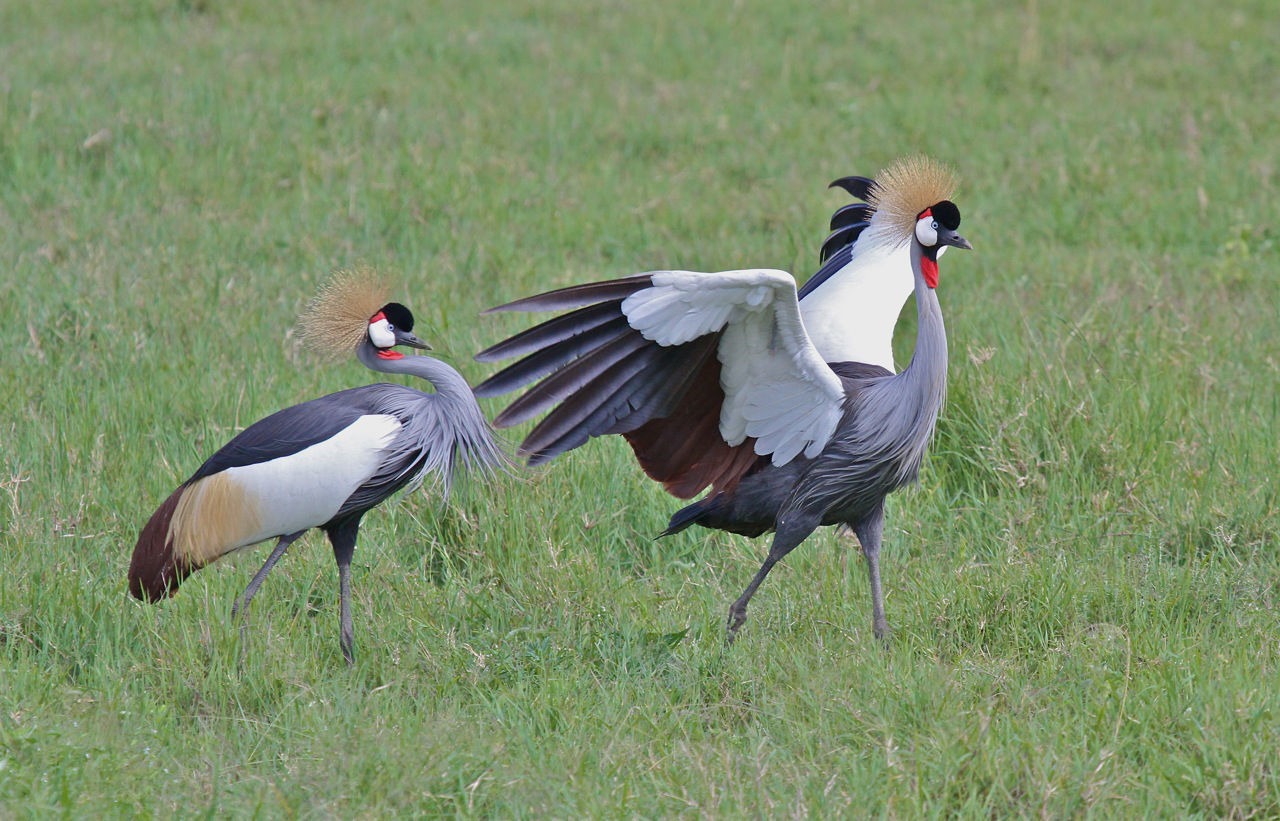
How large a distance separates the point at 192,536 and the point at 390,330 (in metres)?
0.72

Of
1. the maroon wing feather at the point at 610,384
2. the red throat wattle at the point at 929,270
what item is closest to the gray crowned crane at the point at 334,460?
the maroon wing feather at the point at 610,384

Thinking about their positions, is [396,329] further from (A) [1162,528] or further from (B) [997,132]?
(B) [997,132]

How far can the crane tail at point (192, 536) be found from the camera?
3545 millimetres

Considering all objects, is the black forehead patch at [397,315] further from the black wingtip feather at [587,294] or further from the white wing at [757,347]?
the white wing at [757,347]

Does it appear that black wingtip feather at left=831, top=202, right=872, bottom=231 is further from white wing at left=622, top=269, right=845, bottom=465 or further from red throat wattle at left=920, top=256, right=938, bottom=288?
white wing at left=622, top=269, right=845, bottom=465

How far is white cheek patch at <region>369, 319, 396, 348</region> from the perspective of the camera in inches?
146

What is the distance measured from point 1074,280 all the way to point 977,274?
0.41m

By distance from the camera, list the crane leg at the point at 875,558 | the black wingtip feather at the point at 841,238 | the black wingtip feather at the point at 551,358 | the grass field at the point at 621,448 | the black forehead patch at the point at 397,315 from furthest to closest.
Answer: the black wingtip feather at the point at 841,238 → the black forehead patch at the point at 397,315 → the crane leg at the point at 875,558 → the black wingtip feather at the point at 551,358 → the grass field at the point at 621,448

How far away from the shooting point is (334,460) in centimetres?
350

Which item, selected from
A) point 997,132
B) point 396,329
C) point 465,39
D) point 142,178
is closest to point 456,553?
point 396,329

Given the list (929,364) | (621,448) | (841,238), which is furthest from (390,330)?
(841,238)

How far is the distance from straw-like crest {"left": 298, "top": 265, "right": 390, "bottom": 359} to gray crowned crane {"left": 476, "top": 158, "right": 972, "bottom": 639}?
24.6 inches

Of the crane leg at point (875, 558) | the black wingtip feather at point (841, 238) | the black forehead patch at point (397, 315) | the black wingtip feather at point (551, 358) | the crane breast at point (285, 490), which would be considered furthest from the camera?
the black wingtip feather at point (841, 238)

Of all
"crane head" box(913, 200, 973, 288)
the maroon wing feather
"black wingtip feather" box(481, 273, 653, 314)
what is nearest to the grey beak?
the maroon wing feather
